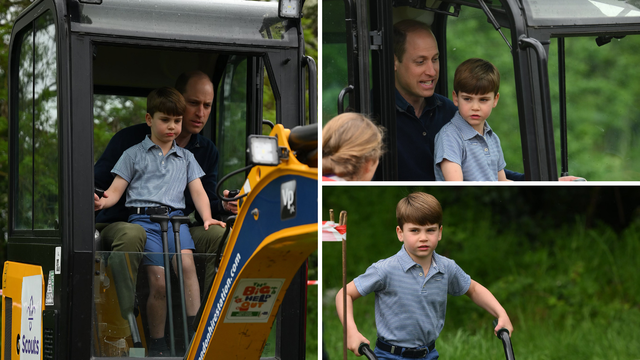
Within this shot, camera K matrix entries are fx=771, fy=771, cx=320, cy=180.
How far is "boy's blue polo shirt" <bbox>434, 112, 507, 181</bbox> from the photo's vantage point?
7.14 ft

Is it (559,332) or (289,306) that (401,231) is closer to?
(289,306)

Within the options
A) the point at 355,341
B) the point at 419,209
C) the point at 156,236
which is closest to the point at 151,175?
the point at 156,236

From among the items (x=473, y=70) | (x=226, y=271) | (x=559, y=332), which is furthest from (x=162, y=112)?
(x=559, y=332)

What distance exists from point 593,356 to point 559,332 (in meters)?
0.38

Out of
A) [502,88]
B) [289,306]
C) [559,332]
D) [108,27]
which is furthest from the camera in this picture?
[559,332]

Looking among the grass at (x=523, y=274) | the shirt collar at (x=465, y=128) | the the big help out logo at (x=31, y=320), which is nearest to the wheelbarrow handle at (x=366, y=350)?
the grass at (x=523, y=274)

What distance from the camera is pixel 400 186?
6.22 ft

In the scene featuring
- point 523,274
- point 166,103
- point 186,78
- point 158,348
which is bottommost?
point 158,348

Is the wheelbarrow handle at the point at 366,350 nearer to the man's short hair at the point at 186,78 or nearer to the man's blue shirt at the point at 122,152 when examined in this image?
the man's blue shirt at the point at 122,152

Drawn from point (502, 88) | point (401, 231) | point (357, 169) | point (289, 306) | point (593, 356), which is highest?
point (502, 88)

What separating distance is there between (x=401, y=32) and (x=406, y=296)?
2.85ft

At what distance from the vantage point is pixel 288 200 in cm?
248

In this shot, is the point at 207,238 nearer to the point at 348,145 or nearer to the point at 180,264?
the point at 180,264

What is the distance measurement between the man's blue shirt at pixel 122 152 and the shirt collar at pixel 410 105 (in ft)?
5.90
